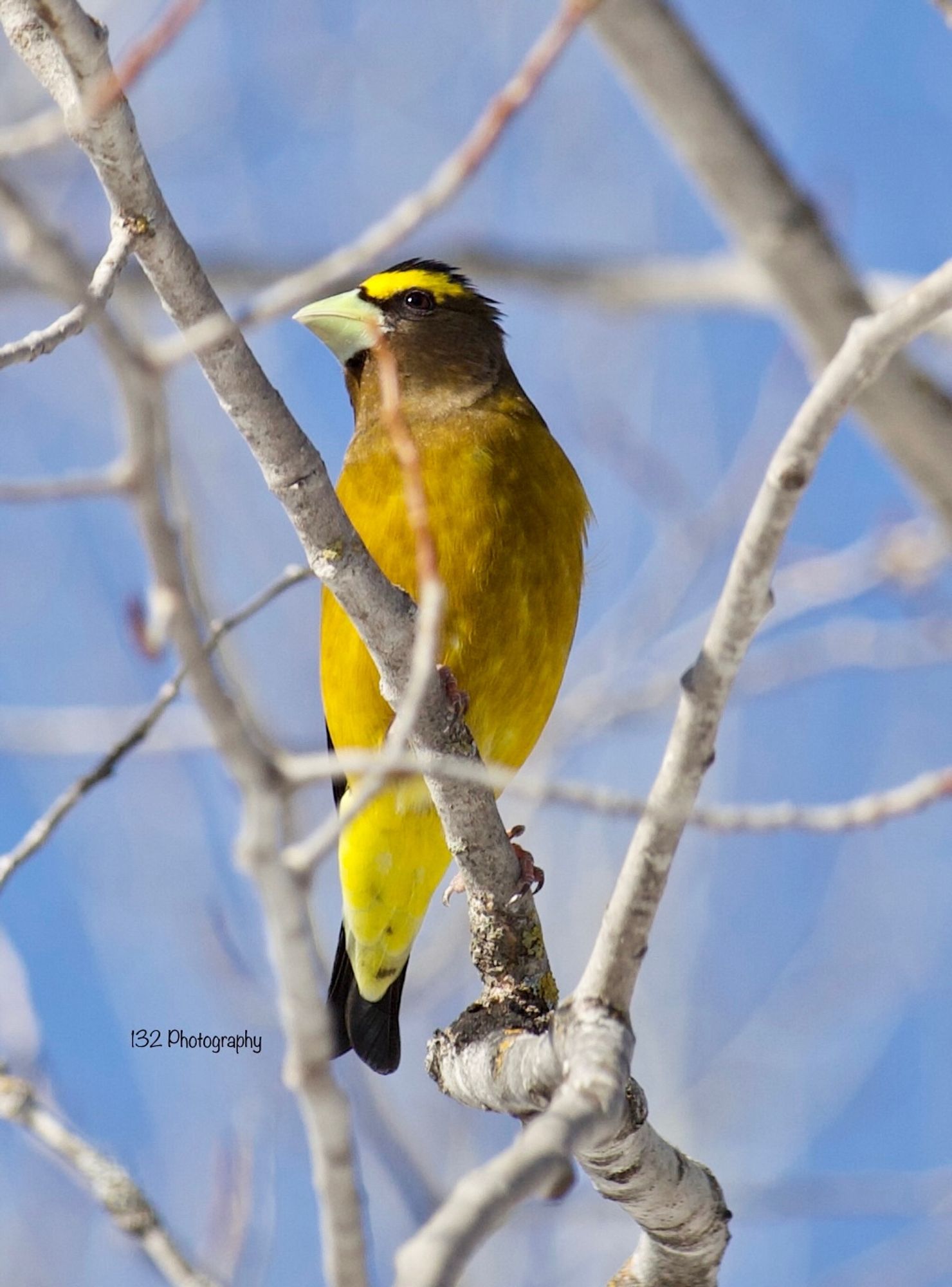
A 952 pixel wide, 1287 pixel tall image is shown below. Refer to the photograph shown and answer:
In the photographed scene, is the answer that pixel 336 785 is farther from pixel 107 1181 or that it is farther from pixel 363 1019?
pixel 107 1181

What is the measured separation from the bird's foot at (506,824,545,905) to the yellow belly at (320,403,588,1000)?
297 mm

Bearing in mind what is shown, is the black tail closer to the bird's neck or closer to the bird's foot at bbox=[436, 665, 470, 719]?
the bird's foot at bbox=[436, 665, 470, 719]

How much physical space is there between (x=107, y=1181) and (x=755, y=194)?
387 centimetres

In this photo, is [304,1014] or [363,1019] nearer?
[304,1014]

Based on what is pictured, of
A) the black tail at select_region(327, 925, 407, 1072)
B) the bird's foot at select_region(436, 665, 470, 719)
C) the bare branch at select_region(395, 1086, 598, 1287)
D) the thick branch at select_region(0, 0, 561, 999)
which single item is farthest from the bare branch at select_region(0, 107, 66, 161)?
the black tail at select_region(327, 925, 407, 1072)

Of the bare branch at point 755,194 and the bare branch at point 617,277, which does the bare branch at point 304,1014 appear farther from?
the bare branch at point 617,277

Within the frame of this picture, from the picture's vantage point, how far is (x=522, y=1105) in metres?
2.90

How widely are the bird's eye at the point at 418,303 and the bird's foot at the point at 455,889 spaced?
6.30 feet

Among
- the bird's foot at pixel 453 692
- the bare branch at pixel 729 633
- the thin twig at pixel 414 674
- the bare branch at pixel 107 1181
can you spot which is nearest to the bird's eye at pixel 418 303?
the bird's foot at pixel 453 692

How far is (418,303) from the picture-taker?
493 cm

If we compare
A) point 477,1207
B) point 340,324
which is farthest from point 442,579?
point 477,1207

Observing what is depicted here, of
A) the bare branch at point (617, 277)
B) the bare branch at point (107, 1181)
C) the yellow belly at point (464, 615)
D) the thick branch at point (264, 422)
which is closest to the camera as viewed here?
the thick branch at point (264, 422)

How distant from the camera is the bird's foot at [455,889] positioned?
→ 356cm

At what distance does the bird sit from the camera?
13.0 ft
